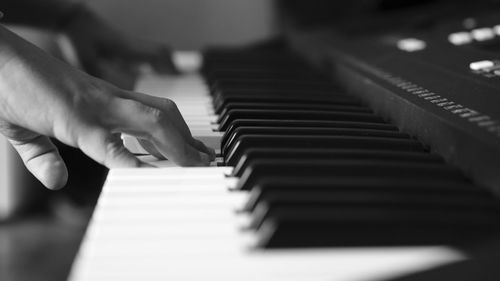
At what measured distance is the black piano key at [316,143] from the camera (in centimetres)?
81

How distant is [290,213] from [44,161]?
45 centimetres

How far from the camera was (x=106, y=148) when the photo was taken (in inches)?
30.1

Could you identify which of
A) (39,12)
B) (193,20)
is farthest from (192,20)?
(39,12)

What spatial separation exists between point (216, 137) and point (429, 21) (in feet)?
2.14

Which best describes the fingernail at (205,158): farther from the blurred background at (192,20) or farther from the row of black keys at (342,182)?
Answer: the blurred background at (192,20)

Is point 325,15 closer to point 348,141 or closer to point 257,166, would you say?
point 348,141

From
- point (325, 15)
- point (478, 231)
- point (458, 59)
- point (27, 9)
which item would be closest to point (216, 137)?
point (458, 59)

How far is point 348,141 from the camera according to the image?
32.7 inches

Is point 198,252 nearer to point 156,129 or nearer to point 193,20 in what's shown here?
point 156,129

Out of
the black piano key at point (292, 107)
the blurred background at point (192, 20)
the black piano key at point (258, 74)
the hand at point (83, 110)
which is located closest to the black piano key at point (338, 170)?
the hand at point (83, 110)

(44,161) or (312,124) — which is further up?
(312,124)

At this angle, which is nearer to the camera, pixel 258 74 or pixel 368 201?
pixel 368 201

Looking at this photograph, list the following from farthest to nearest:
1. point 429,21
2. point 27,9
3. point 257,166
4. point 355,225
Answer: point 27,9 < point 429,21 < point 257,166 < point 355,225

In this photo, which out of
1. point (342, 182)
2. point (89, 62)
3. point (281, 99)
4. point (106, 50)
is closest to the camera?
point (342, 182)
